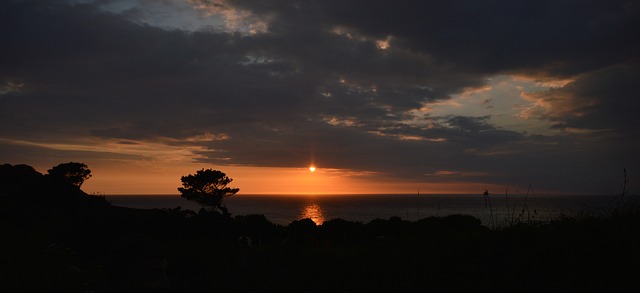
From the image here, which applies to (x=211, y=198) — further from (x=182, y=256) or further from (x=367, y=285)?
(x=367, y=285)

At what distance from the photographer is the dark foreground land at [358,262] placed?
7.88 metres

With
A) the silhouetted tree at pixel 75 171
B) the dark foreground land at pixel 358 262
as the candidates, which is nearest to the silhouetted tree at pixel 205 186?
the silhouetted tree at pixel 75 171

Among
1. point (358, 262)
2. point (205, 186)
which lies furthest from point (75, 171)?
point (358, 262)

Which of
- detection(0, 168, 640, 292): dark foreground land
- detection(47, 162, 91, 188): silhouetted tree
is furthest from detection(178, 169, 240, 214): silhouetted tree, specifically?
detection(0, 168, 640, 292): dark foreground land

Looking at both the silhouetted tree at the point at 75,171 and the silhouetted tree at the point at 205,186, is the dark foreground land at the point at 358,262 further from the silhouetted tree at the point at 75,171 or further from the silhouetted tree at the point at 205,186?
the silhouetted tree at the point at 205,186

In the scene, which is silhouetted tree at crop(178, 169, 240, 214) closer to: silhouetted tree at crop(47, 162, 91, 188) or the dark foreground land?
silhouetted tree at crop(47, 162, 91, 188)

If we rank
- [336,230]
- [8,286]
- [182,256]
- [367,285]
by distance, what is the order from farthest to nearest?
1. [336,230]
2. [182,256]
3. [367,285]
4. [8,286]

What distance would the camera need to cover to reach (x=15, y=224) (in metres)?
14.1

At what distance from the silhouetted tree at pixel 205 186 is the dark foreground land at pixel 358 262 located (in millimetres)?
36024

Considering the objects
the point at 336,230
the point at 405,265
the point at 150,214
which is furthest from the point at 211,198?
the point at 405,265

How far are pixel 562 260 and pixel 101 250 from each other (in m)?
14.2

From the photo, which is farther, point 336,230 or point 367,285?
point 336,230

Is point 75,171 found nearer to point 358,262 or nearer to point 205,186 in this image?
point 205,186

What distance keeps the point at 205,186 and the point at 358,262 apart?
43469 mm
